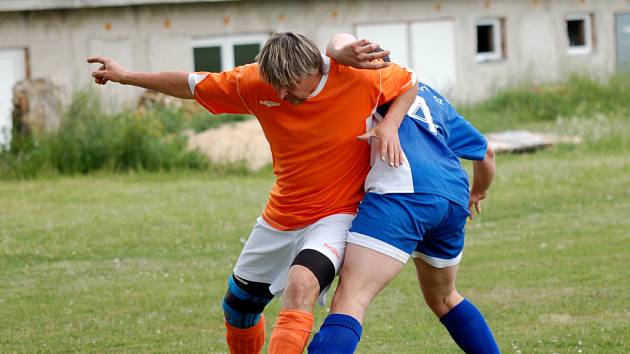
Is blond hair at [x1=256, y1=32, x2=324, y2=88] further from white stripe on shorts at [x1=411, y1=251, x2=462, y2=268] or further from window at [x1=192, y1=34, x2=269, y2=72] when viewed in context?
window at [x1=192, y1=34, x2=269, y2=72]

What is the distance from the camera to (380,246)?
4.86 metres

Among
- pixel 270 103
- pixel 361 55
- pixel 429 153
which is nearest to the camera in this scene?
pixel 361 55

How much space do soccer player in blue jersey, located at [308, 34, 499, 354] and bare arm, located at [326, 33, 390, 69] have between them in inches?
1.0

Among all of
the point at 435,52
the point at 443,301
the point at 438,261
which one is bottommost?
the point at 443,301

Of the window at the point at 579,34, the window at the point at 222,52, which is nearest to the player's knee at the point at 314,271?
the window at the point at 222,52

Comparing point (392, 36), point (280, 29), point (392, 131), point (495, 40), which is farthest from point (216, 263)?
point (495, 40)

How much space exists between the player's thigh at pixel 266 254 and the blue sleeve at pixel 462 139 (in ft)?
2.83

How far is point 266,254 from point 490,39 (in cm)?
1883

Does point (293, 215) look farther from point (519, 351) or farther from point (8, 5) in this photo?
point (8, 5)

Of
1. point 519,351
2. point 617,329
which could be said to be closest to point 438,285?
point 519,351

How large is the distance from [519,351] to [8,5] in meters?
13.3

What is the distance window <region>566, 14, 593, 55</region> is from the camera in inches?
961

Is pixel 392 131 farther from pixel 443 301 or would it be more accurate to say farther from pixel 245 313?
pixel 245 313

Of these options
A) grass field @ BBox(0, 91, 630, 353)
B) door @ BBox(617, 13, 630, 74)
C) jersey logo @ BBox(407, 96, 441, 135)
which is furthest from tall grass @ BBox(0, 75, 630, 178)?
Answer: jersey logo @ BBox(407, 96, 441, 135)
